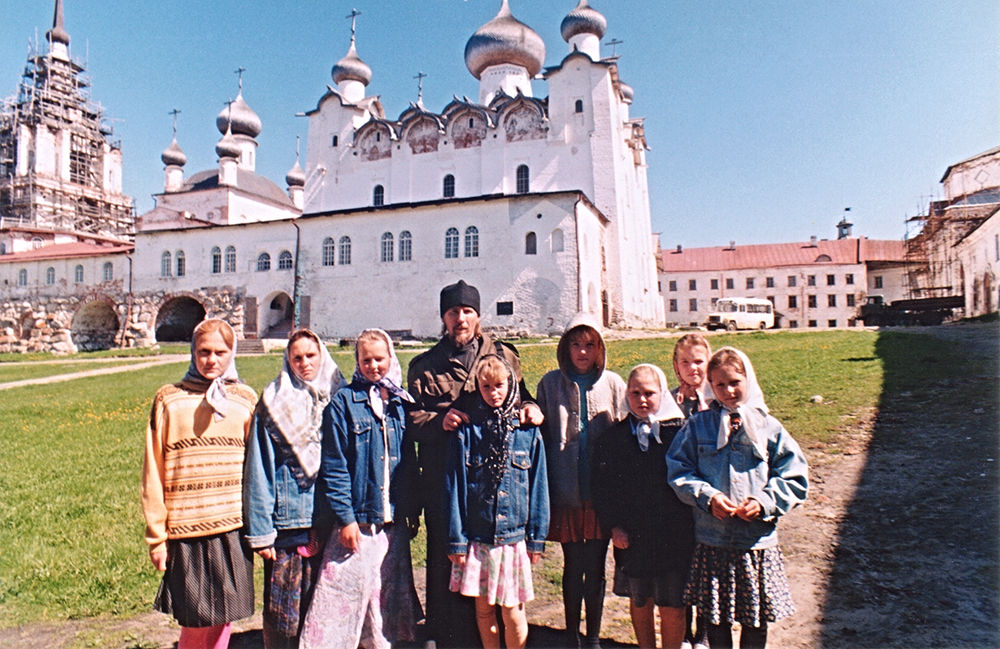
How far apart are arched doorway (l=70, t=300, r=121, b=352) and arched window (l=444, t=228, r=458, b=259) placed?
21355mm

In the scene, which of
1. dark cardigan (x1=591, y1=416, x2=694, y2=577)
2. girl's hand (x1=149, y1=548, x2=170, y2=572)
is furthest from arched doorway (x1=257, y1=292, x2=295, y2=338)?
dark cardigan (x1=591, y1=416, x2=694, y2=577)

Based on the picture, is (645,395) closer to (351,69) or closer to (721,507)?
(721,507)

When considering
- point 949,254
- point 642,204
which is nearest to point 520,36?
point 642,204

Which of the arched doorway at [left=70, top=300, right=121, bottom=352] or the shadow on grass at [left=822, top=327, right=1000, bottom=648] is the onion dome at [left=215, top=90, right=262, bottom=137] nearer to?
the arched doorway at [left=70, top=300, right=121, bottom=352]

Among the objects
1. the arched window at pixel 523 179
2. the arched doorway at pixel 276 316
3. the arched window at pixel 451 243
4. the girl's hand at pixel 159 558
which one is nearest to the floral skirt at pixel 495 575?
the girl's hand at pixel 159 558

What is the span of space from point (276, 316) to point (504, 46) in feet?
62.9

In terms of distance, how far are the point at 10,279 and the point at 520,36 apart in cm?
3380

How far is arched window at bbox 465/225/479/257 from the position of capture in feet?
88.6

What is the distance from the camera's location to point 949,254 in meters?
33.8

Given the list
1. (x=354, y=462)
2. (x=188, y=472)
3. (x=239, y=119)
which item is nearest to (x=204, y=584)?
(x=188, y=472)

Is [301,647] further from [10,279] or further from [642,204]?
[10,279]

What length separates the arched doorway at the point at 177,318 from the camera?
3316cm

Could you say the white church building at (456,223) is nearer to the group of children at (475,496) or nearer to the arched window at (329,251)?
the arched window at (329,251)

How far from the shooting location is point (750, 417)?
3094 mm
